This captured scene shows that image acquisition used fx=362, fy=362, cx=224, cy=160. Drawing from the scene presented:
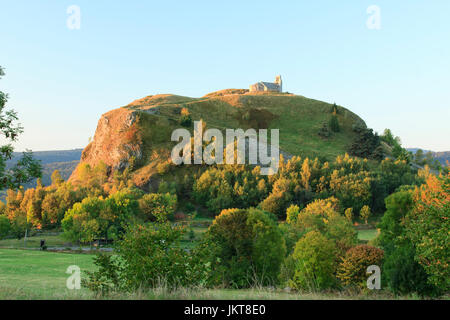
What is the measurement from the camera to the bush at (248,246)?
1170 inches

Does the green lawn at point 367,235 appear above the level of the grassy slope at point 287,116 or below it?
below

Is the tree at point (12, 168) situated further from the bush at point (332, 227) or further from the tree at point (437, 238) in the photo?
the bush at point (332, 227)

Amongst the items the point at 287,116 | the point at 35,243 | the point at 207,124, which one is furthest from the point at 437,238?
the point at 287,116

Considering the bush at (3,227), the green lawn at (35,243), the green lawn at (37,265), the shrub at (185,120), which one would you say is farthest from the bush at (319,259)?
the shrub at (185,120)

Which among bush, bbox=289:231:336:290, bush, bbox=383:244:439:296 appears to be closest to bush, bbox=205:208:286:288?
bush, bbox=289:231:336:290

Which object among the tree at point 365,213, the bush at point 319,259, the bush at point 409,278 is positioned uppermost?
the bush at point 409,278

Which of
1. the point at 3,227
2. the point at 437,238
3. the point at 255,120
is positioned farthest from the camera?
the point at 255,120

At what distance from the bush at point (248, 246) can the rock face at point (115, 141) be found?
76555mm

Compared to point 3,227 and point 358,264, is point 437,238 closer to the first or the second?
point 358,264

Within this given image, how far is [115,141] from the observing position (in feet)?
363

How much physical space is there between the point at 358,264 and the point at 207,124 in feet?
296

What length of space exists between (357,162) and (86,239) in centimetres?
6673

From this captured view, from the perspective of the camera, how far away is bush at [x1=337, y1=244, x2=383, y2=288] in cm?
2791
